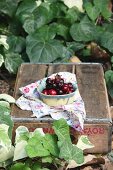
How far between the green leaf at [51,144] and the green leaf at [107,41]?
1.81 meters

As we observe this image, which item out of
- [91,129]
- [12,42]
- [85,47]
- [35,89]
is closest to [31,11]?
[12,42]

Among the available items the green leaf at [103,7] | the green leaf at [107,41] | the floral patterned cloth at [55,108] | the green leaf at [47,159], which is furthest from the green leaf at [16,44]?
the green leaf at [47,159]

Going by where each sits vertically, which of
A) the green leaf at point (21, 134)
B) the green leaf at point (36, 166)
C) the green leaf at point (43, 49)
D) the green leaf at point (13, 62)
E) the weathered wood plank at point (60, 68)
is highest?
the green leaf at point (21, 134)

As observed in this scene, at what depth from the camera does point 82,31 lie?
13.5ft

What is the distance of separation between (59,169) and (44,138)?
0.72 ft

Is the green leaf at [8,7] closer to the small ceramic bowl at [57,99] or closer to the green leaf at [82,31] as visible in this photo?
the green leaf at [82,31]

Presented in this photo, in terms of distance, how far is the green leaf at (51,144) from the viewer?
7.45ft

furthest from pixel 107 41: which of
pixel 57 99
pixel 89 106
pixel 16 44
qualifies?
pixel 57 99

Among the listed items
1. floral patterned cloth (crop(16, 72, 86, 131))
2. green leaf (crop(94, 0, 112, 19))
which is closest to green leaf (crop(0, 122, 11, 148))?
floral patterned cloth (crop(16, 72, 86, 131))

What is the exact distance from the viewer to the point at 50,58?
12.3ft

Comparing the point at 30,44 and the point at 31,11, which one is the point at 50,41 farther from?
the point at 31,11

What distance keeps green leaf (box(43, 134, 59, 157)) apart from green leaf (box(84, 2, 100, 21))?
88.3 inches

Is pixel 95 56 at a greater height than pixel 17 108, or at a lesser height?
lesser

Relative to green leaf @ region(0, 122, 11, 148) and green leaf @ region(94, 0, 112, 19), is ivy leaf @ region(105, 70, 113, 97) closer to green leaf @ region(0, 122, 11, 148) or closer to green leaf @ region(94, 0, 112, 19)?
green leaf @ region(94, 0, 112, 19)
